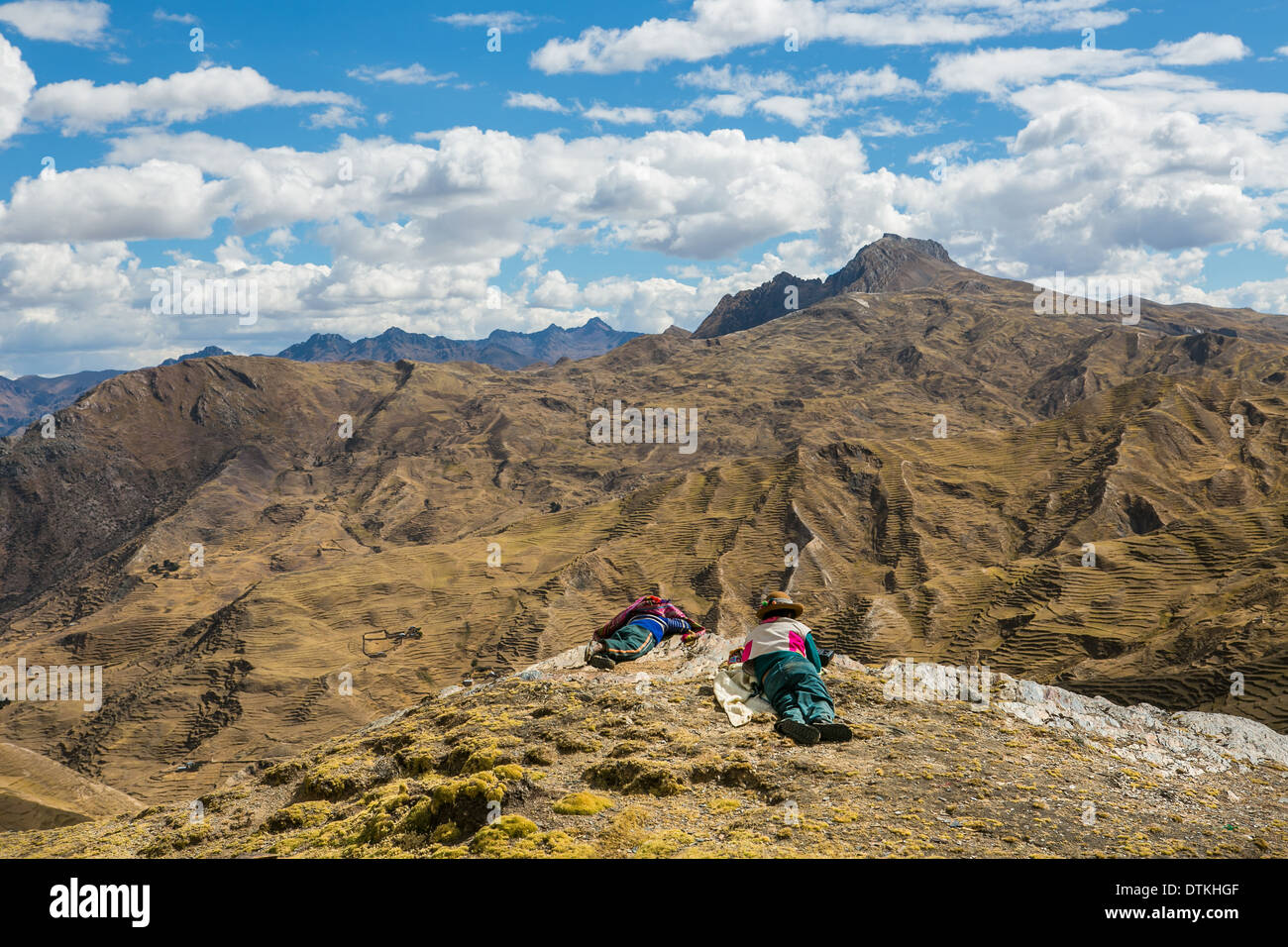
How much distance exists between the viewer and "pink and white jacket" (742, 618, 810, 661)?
41.8 ft

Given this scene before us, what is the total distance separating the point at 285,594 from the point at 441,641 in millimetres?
18393

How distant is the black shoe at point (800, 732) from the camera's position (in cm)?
→ 1128

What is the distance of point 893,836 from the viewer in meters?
8.42

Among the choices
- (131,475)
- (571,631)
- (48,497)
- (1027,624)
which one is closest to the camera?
(1027,624)

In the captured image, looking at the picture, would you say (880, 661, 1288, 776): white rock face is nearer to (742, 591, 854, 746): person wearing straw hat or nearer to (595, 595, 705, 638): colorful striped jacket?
(742, 591, 854, 746): person wearing straw hat

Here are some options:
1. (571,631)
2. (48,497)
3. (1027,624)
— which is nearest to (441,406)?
(48,497)

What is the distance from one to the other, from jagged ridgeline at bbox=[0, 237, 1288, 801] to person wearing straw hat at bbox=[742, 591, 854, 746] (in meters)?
21.6

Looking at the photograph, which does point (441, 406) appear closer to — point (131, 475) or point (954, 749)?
point (131, 475)

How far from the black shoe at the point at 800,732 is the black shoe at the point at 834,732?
0.13m
